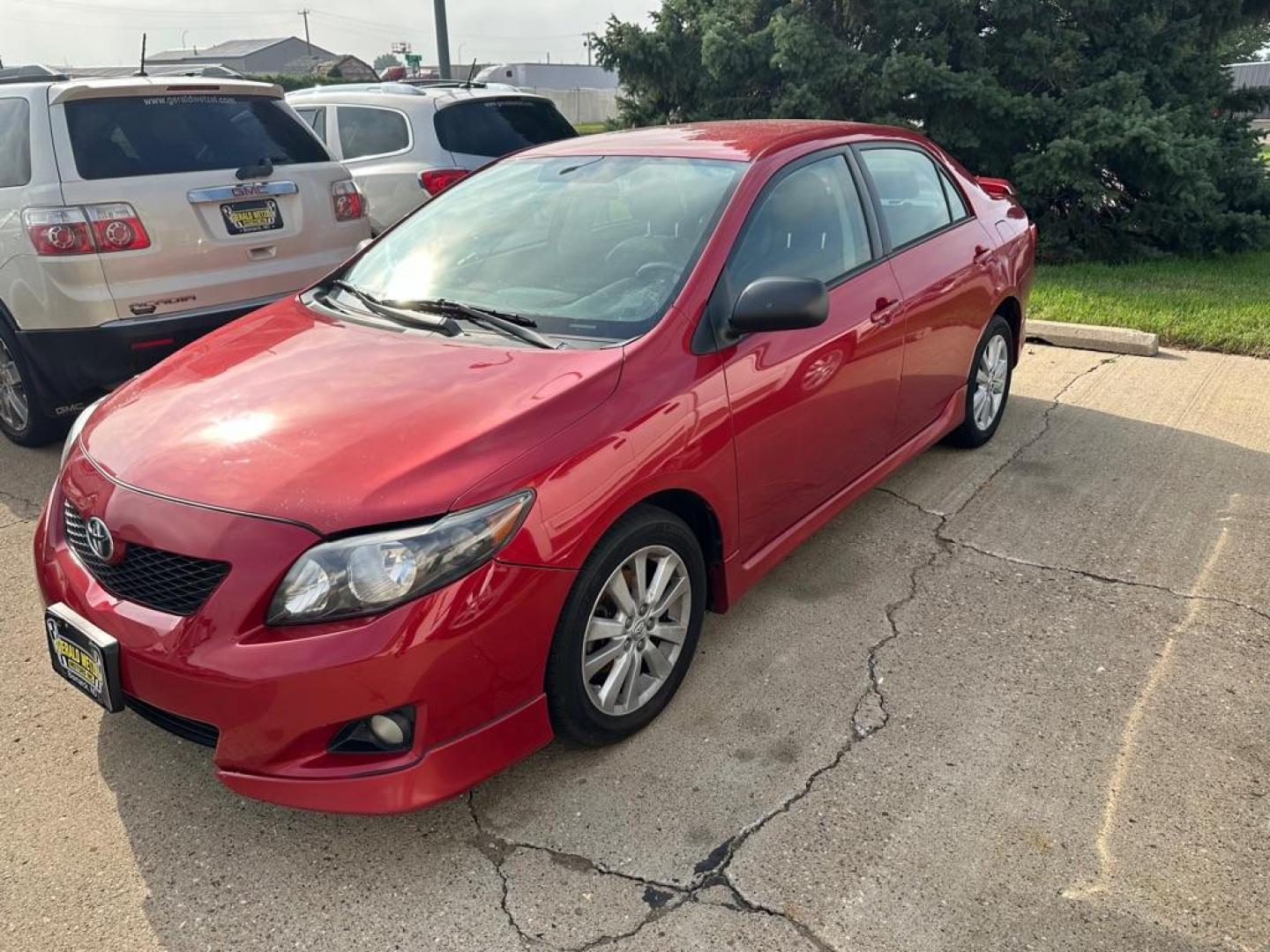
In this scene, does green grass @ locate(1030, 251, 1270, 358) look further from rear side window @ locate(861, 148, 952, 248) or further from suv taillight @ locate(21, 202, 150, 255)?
suv taillight @ locate(21, 202, 150, 255)

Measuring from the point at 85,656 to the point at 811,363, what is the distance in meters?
2.31

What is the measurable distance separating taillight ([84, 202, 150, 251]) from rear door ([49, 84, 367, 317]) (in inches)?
1.1

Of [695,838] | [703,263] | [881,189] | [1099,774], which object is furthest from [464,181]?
[1099,774]

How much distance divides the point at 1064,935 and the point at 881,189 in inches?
114

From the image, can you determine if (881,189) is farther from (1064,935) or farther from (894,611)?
(1064,935)

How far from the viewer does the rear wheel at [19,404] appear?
500 centimetres

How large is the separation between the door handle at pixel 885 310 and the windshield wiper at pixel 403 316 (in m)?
1.57

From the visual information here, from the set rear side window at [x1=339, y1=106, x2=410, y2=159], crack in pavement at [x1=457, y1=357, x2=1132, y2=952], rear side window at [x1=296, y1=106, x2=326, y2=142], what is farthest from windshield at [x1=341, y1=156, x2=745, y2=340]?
rear side window at [x1=296, y1=106, x2=326, y2=142]

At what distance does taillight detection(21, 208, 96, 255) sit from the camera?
4.71 metres

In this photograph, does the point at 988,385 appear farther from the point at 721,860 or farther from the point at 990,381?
the point at 721,860

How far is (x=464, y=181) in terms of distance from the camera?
13.4ft

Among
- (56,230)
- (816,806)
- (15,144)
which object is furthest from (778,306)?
(15,144)

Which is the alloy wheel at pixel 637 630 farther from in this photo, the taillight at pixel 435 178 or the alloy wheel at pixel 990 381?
the taillight at pixel 435 178

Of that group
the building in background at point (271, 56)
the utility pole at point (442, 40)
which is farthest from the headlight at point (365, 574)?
the building in background at point (271, 56)
